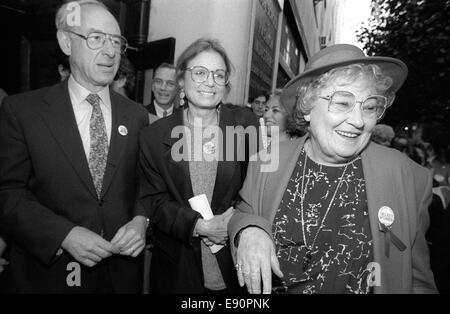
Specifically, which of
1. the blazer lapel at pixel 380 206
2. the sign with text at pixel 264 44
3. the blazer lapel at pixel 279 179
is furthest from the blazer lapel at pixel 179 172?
the sign with text at pixel 264 44

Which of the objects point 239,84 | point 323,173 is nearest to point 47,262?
point 323,173

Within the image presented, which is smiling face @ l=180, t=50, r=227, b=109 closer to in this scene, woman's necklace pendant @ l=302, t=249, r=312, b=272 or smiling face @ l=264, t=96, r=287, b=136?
woman's necklace pendant @ l=302, t=249, r=312, b=272

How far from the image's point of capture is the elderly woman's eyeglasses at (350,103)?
172cm

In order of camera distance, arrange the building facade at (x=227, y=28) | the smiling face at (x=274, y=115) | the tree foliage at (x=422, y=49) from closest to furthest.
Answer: the smiling face at (x=274, y=115)
the building facade at (x=227, y=28)
the tree foliage at (x=422, y=49)

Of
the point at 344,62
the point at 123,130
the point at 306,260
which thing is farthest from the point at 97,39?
the point at 306,260

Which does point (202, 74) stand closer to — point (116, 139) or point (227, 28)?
point (116, 139)

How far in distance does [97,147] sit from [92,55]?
0.56 m

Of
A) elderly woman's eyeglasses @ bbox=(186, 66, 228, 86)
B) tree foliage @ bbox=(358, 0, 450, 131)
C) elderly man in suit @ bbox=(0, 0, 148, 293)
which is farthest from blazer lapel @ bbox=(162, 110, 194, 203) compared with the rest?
tree foliage @ bbox=(358, 0, 450, 131)

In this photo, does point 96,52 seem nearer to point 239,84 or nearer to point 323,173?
point 323,173

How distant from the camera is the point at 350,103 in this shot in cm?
172

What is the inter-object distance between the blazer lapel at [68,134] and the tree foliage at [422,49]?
5617 millimetres

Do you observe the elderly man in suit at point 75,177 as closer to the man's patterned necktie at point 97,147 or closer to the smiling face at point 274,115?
the man's patterned necktie at point 97,147

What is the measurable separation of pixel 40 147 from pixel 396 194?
71.4 inches
